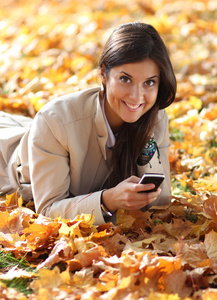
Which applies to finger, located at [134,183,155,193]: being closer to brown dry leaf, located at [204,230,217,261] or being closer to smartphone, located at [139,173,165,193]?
smartphone, located at [139,173,165,193]

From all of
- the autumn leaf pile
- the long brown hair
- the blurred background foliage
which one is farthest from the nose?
the blurred background foliage

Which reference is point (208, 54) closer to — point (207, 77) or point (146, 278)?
point (207, 77)

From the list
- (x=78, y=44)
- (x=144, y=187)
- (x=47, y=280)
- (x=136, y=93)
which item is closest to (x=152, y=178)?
(x=144, y=187)

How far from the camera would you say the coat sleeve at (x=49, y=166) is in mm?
2271

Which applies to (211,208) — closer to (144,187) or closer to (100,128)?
(144,187)

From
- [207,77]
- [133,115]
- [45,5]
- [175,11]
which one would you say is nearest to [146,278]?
[133,115]

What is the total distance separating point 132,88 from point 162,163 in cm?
64

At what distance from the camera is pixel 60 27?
6168mm

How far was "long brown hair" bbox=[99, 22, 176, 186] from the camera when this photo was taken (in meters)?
2.13

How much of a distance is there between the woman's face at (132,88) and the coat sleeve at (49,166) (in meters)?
0.32

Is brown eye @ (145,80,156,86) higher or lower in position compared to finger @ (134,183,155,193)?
higher

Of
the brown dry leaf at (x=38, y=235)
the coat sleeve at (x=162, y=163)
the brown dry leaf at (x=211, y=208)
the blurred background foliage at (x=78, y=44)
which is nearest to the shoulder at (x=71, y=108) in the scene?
the coat sleeve at (x=162, y=163)

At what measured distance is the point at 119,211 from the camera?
2.25m

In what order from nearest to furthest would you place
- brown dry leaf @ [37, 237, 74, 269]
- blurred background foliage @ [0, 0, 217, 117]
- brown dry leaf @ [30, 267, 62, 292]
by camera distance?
brown dry leaf @ [30, 267, 62, 292] → brown dry leaf @ [37, 237, 74, 269] → blurred background foliage @ [0, 0, 217, 117]
